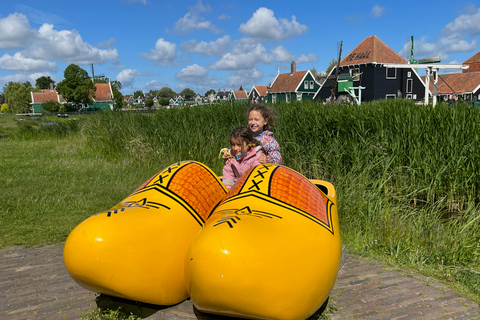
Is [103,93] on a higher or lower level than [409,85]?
higher

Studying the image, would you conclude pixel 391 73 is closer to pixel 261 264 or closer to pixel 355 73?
pixel 355 73

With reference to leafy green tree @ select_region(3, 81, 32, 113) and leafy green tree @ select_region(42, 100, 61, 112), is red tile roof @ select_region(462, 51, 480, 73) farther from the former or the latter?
leafy green tree @ select_region(3, 81, 32, 113)

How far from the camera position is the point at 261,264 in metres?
1.24

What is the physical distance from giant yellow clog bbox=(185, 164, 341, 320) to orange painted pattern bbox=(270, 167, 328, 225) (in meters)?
0.10

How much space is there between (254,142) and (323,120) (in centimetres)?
244

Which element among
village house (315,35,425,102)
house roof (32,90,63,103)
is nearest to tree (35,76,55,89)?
house roof (32,90,63,103)

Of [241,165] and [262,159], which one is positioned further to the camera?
[241,165]

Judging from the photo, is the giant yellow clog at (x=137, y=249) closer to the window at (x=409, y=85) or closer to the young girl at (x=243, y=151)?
the young girl at (x=243, y=151)

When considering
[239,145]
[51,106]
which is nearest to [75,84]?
[51,106]

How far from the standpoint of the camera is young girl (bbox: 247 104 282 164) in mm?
2928

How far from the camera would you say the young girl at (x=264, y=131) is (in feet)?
9.61

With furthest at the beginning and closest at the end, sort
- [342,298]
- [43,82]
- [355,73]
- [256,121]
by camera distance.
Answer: [43,82] < [355,73] < [256,121] < [342,298]

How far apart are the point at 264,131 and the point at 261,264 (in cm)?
188

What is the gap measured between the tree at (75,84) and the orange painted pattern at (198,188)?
4102 cm
